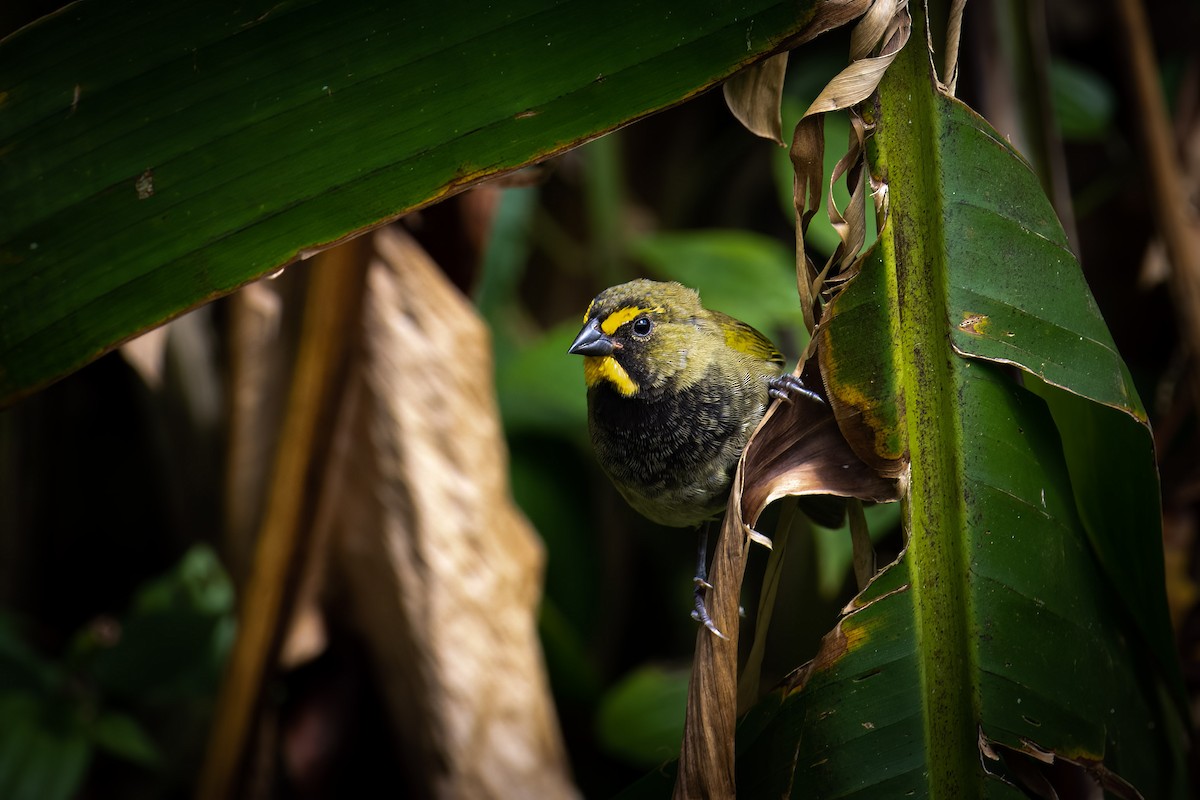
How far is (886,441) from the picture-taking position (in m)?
1.16

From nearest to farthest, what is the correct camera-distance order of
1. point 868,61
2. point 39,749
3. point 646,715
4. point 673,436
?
point 868,61
point 673,436
point 39,749
point 646,715

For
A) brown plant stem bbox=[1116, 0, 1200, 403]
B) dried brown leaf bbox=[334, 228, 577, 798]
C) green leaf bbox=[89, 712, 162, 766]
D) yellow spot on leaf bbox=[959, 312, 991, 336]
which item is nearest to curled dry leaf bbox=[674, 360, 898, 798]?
yellow spot on leaf bbox=[959, 312, 991, 336]

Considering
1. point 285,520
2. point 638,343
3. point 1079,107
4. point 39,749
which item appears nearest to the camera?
point 638,343

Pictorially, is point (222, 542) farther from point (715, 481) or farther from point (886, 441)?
point (886, 441)

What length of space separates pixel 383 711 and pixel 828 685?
1389 mm

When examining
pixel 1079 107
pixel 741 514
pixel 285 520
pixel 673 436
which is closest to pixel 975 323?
pixel 741 514

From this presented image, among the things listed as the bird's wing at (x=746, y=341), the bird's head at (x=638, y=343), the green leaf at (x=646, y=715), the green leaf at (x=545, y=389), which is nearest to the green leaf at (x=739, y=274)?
the green leaf at (x=545, y=389)

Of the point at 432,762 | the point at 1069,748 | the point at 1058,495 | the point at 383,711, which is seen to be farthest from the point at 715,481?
the point at 383,711

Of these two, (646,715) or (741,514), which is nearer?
(741,514)

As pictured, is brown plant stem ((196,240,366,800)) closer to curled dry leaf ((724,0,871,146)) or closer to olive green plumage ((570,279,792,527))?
olive green plumage ((570,279,792,527))

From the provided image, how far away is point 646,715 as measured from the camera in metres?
2.30

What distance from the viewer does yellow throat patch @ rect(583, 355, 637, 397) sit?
1.75m

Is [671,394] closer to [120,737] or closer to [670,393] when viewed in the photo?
[670,393]

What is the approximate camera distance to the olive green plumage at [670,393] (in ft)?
5.30
